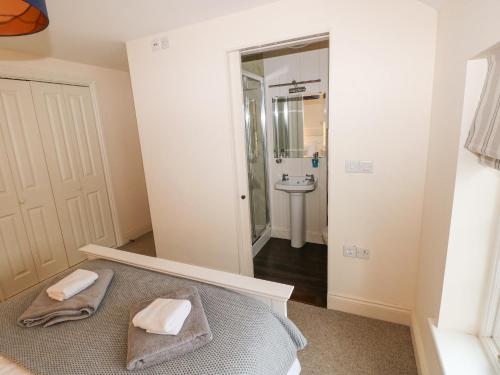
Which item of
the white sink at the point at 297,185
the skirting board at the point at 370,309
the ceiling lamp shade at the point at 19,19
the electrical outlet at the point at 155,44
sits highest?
the electrical outlet at the point at 155,44

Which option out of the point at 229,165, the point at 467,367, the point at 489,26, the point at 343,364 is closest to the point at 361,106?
the point at 489,26

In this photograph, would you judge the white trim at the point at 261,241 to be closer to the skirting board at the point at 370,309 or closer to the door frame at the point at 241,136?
the door frame at the point at 241,136

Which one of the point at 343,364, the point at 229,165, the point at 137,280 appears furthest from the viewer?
the point at 229,165

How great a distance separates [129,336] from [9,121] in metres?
2.61

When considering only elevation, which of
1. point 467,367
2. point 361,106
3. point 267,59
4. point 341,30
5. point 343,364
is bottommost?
point 343,364

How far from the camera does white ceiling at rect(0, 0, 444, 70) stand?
1788 mm

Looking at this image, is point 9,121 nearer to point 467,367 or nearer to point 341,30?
point 341,30

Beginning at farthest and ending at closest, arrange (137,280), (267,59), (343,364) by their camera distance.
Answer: (267,59) → (343,364) → (137,280)

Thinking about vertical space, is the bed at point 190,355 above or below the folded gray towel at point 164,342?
below

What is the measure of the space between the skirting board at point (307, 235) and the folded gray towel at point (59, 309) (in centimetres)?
250

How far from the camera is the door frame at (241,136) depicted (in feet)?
6.30

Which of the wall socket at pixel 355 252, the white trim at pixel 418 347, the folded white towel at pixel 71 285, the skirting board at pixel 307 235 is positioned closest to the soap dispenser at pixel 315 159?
the skirting board at pixel 307 235

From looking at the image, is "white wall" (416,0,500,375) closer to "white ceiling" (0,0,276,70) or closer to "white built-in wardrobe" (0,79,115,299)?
"white ceiling" (0,0,276,70)

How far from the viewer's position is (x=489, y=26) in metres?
0.91
